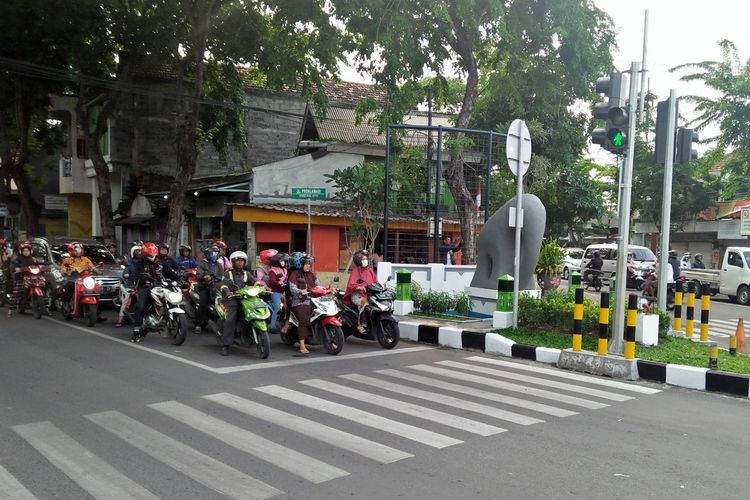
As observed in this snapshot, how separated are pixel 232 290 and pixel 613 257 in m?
20.1

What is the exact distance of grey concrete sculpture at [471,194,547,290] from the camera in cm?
1153

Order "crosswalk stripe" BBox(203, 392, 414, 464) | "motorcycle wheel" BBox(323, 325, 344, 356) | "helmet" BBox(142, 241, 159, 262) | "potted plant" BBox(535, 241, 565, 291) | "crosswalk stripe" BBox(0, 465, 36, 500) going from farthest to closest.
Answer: "potted plant" BBox(535, 241, 565, 291), "helmet" BBox(142, 241, 159, 262), "motorcycle wheel" BBox(323, 325, 344, 356), "crosswalk stripe" BBox(203, 392, 414, 464), "crosswalk stripe" BBox(0, 465, 36, 500)

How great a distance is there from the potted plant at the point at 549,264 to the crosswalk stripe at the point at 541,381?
26.6 feet

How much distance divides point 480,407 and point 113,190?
2515 centimetres

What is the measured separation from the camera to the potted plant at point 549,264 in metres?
15.9

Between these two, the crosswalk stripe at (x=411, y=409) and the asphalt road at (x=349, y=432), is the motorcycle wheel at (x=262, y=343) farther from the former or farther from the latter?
the crosswalk stripe at (x=411, y=409)

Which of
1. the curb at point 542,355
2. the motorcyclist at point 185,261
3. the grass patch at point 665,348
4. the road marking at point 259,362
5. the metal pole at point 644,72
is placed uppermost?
the metal pole at point 644,72

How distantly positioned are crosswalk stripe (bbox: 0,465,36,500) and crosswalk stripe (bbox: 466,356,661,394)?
5.97 m

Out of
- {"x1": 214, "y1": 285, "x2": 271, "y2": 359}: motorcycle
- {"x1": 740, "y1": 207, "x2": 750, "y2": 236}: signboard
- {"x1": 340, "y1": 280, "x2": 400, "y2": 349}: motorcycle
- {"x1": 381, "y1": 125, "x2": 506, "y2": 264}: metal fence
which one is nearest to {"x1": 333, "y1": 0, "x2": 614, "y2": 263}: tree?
{"x1": 381, "y1": 125, "x2": 506, "y2": 264}: metal fence

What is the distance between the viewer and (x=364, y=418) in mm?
5609

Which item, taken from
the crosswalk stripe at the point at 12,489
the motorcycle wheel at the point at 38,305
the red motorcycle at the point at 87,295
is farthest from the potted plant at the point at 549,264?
the crosswalk stripe at the point at 12,489

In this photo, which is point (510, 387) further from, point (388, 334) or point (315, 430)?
point (388, 334)

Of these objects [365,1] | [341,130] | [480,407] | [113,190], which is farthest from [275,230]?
[480,407]

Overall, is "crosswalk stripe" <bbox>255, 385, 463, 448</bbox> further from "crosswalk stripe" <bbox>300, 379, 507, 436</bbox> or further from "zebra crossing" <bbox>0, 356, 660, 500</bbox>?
"crosswalk stripe" <bbox>300, 379, 507, 436</bbox>
